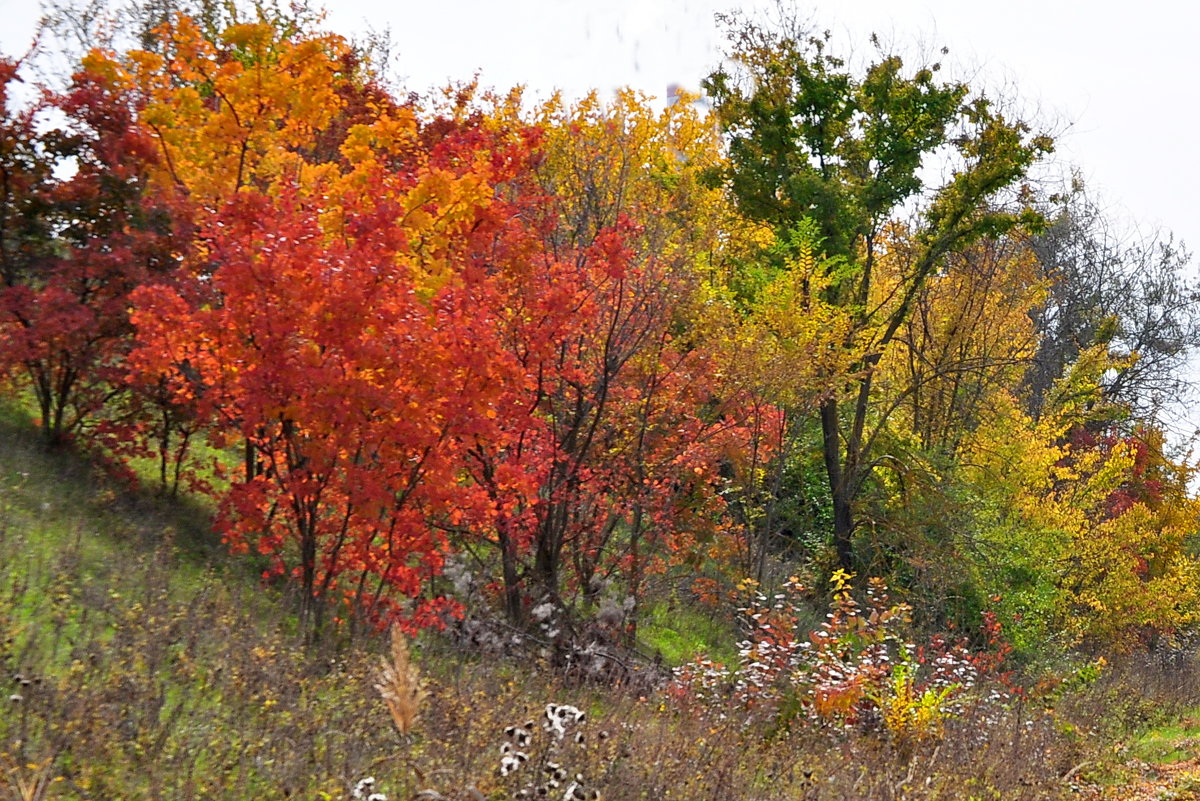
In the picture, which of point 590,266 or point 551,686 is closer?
point 551,686

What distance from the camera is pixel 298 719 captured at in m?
6.29

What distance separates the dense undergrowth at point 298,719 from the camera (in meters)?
5.60

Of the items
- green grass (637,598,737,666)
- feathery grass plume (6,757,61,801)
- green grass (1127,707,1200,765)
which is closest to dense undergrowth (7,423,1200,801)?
feathery grass plume (6,757,61,801)

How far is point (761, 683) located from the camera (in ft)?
31.3

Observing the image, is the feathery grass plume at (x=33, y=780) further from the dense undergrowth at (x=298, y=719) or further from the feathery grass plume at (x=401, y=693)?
the feathery grass plume at (x=401, y=693)

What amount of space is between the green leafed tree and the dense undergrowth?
8.40 m

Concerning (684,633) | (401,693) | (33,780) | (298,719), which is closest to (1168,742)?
(684,633)

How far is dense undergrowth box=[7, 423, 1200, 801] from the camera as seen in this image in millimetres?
5602

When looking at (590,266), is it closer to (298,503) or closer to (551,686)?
(298,503)

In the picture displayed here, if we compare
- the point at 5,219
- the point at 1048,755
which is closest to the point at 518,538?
the point at 1048,755

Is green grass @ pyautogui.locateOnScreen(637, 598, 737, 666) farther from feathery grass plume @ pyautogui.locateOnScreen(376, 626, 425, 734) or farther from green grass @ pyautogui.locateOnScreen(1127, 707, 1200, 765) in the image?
feathery grass plume @ pyautogui.locateOnScreen(376, 626, 425, 734)

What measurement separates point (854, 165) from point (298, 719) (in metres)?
15.3

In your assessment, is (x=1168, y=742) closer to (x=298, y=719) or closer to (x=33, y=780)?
(x=298, y=719)

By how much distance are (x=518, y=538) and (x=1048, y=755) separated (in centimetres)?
562
